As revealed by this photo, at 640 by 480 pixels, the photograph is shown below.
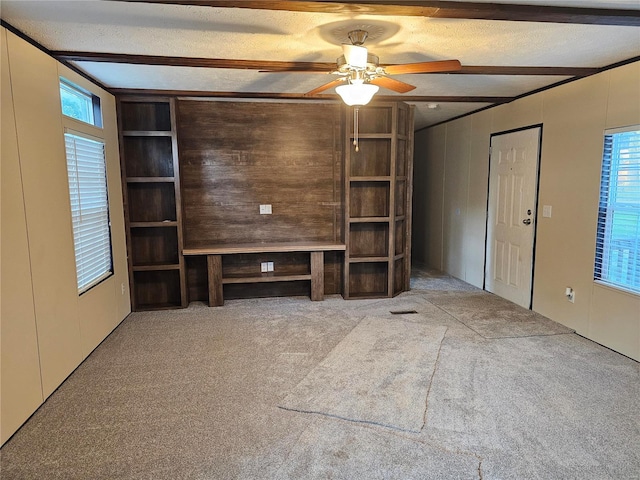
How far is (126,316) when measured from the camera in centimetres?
426

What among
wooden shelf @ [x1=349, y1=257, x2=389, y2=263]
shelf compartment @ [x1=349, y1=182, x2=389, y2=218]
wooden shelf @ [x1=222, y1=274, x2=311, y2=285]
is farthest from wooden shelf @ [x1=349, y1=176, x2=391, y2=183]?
wooden shelf @ [x1=222, y1=274, x2=311, y2=285]

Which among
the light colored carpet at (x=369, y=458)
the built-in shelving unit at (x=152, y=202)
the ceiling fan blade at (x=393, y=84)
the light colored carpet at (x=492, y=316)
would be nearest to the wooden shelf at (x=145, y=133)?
the built-in shelving unit at (x=152, y=202)

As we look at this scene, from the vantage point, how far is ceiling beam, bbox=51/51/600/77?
2.85m

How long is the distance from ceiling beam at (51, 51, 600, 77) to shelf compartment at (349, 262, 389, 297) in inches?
99.1

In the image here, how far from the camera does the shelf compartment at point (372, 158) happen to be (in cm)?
484

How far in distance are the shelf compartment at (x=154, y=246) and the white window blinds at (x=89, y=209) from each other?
70 centimetres

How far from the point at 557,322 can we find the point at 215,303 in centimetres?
366

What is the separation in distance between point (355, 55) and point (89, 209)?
8.48ft

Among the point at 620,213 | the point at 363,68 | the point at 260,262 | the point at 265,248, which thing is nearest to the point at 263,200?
the point at 265,248

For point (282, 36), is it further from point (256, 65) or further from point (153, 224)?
point (153, 224)

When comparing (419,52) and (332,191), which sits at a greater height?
(419,52)

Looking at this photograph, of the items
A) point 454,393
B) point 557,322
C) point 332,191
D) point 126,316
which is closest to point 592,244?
point 557,322

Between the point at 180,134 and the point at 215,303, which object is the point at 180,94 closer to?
the point at 180,134

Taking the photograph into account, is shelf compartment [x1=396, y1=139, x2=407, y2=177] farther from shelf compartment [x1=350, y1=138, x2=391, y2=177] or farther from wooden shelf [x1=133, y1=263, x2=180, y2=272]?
wooden shelf [x1=133, y1=263, x2=180, y2=272]
